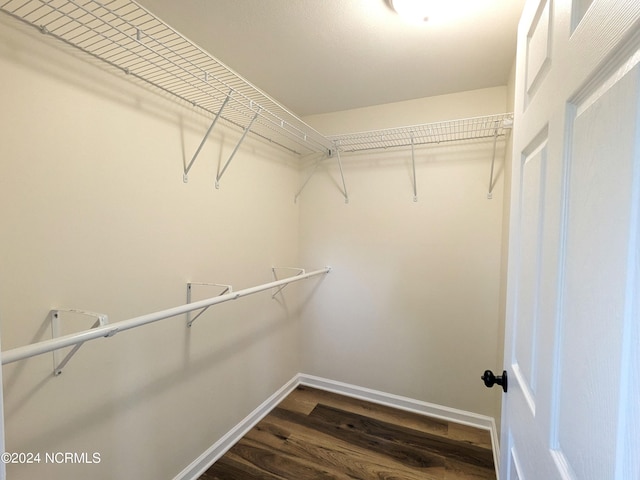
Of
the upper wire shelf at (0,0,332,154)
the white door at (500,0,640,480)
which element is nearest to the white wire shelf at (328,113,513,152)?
the upper wire shelf at (0,0,332,154)

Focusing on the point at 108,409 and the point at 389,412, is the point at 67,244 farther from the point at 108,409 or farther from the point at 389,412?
the point at 389,412

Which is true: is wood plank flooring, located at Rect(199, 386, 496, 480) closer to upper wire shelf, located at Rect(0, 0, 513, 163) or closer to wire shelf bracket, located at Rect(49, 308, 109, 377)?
wire shelf bracket, located at Rect(49, 308, 109, 377)

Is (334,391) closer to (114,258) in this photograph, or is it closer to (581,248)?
(114,258)

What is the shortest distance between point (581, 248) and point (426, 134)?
6.11 feet

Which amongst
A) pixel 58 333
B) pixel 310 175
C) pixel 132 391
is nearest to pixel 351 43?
pixel 310 175

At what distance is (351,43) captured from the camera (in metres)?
1.57

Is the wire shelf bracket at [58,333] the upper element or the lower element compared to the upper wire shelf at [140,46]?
lower

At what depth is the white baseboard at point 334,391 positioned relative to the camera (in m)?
1.75

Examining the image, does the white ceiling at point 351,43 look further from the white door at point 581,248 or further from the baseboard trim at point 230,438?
the baseboard trim at point 230,438

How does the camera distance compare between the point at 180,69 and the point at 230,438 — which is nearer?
the point at 180,69

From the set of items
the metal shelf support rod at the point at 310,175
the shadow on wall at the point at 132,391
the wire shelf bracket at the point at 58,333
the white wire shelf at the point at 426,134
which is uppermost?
the white wire shelf at the point at 426,134

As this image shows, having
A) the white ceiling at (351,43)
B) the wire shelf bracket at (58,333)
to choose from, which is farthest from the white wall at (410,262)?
the wire shelf bracket at (58,333)

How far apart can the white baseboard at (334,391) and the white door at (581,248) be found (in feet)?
5.06

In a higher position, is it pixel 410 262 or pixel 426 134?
pixel 426 134
